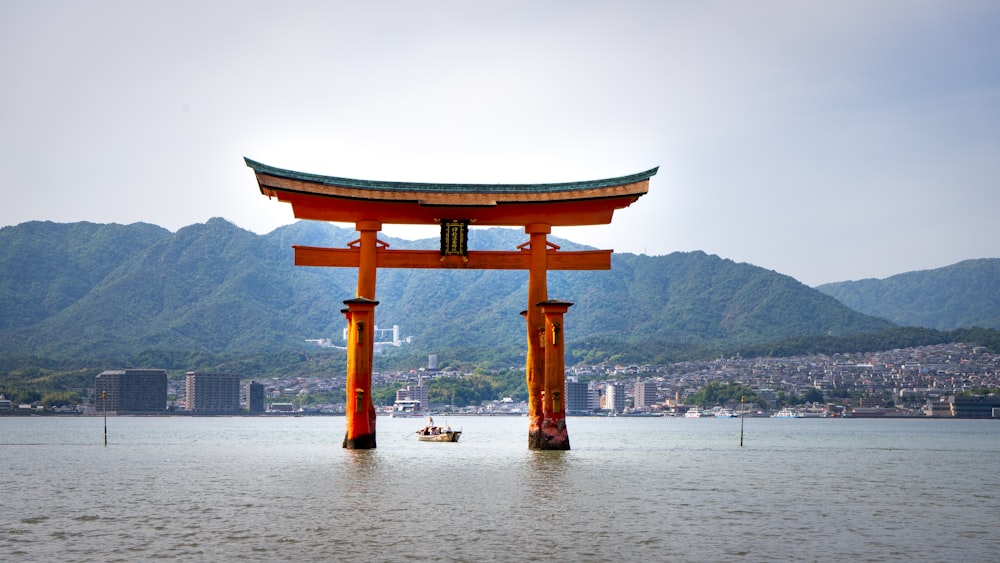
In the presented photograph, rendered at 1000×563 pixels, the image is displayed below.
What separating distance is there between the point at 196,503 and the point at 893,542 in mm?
18883

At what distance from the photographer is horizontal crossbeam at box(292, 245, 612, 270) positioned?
45.1 meters

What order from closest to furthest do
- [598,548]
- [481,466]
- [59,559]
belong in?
1. [59,559]
2. [598,548]
3. [481,466]

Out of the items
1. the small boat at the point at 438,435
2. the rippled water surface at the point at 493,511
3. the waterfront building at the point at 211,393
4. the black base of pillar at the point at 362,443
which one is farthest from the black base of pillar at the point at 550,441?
A: the waterfront building at the point at 211,393

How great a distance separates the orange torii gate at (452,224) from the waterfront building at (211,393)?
15472 centimetres

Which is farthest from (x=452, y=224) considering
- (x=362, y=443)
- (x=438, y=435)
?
(x=438, y=435)

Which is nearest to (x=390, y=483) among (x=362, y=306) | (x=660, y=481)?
(x=362, y=306)

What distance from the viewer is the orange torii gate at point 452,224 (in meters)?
42.3

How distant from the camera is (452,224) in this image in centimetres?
4503

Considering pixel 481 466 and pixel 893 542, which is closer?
pixel 893 542

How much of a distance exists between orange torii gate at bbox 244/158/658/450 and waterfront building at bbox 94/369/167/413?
15159 cm

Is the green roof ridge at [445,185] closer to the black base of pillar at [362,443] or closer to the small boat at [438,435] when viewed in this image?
the black base of pillar at [362,443]

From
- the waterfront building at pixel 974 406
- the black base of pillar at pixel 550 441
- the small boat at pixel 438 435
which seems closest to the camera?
the black base of pillar at pixel 550 441

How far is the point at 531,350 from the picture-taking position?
148ft

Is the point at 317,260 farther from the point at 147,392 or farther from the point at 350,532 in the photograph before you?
the point at 147,392
